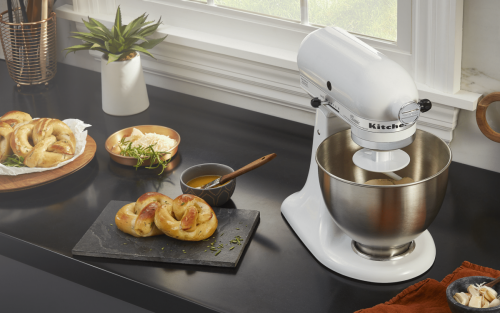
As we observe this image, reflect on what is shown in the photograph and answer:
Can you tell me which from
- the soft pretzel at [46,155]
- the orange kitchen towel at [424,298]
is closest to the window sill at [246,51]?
the orange kitchen towel at [424,298]

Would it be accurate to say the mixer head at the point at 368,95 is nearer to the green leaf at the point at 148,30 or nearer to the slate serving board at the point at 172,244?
the slate serving board at the point at 172,244

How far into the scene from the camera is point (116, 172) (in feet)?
4.47

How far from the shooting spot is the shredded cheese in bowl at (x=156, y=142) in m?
1.36

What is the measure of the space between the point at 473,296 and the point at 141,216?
24.6 inches

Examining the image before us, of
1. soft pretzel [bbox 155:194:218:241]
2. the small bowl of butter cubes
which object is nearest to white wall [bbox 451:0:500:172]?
the small bowl of butter cubes

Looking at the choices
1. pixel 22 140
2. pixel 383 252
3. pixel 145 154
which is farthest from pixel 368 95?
pixel 22 140

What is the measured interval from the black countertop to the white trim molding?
0.19ft

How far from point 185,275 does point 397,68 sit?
537mm

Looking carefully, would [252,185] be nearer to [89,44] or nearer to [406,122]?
[406,122]

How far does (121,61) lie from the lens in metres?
1.54

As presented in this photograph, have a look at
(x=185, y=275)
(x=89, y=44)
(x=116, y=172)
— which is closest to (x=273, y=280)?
(x=185, y=275)

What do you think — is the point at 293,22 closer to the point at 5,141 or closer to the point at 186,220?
the point at 186,220

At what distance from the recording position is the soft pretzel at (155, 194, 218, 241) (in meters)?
1.03

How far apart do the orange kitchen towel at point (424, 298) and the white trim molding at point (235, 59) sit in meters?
0.42
